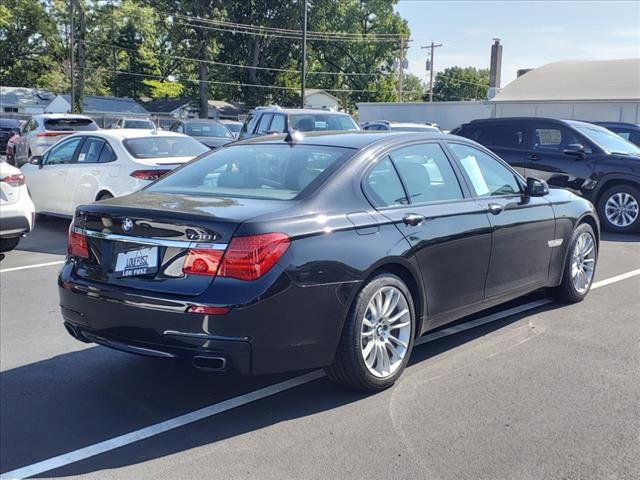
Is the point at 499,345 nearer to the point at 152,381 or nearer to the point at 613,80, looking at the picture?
the point at 152,381

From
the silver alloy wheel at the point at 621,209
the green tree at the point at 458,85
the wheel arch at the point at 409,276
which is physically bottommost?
the silver alloy wheel at the point at 621,209

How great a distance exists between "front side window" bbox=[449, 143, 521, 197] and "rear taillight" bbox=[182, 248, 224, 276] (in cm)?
229

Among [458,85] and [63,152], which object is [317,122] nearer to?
[63,152]

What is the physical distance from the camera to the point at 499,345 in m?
5.09

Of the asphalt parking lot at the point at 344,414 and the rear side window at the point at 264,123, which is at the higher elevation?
the rear side window at the point at 264,123

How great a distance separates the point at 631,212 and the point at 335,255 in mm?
8337

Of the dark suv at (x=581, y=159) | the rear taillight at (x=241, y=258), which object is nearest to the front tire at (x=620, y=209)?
the dark suv at (x=581, y=159)

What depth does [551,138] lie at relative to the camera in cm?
1152

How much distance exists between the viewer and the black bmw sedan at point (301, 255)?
3.62m

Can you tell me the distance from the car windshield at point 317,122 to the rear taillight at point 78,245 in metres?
9.76

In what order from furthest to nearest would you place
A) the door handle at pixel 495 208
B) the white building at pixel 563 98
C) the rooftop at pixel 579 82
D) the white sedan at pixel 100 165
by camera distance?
1. the rooftop at pixel 579 82
2. the white building at pixel 563 98
3. the white sedan at pixel 100 165
4. the door handle at pixel 495 208

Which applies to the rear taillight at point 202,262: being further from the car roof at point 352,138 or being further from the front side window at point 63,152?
the front side window at point 63,152

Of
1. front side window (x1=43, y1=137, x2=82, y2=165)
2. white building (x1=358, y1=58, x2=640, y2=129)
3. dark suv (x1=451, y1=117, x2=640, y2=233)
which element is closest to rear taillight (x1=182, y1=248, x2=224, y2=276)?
front side window (x1=43, y1=137, x2=82, y2=165)

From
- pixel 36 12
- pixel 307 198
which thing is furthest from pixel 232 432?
pixel 36 12
